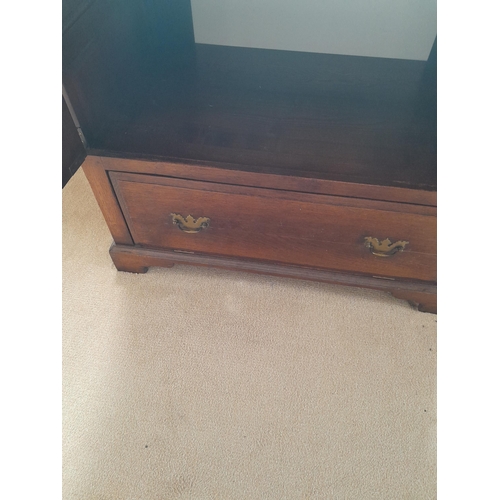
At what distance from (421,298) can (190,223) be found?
23.8 inches

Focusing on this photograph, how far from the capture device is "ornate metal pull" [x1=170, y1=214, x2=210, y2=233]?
0.93 metres

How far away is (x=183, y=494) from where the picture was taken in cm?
80

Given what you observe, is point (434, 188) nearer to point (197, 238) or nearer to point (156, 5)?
point (197, 238)

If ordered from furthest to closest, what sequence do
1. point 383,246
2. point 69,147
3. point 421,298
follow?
point 421,298 < point 383,246 < point 69,147

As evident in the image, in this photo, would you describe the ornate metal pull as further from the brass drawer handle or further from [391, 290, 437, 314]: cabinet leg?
[391, 290, 437, 314]: cabinet leg

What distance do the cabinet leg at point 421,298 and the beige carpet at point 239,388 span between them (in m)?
0.03

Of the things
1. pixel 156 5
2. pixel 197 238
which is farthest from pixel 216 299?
pixel 156 5

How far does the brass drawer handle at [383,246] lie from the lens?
0.87m

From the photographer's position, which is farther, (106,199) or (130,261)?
(130,261)

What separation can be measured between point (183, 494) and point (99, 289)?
1.85 ft

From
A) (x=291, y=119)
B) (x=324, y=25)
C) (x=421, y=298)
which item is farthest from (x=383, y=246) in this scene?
(x=324, y=25)

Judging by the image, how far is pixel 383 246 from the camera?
884 mm

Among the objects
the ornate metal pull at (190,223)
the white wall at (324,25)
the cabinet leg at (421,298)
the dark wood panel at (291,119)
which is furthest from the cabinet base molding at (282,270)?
the white wall at (324,25)

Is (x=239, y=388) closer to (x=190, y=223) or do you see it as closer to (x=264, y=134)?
(x=190, y=223)
